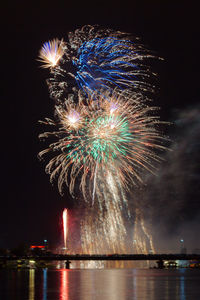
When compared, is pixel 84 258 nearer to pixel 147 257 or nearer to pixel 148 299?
pixel 147 257

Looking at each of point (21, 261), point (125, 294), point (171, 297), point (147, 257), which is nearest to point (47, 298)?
point (125, 294)

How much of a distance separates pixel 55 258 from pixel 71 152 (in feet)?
362

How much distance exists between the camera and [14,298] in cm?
4209

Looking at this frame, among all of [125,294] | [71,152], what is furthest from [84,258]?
[125,294]

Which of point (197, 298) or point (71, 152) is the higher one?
point (71, 152)

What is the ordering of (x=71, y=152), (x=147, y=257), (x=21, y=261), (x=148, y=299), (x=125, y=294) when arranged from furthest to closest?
(x=21, y=261), (x=147, y=257), (x=71, y=152), (x=125, y=294), (x=148, y=299)

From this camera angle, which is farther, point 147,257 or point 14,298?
point 147,257

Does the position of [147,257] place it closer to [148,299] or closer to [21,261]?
[21,261]

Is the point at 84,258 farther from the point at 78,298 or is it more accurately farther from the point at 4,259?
the point at 78,298

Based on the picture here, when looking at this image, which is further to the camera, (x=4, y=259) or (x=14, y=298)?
Answer: (x=4, y=259)

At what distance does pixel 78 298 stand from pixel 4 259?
132221 millimetres

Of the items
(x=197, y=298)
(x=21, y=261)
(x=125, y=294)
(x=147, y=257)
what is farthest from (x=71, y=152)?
(x=21, y=261)

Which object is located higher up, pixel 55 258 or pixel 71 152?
pixel 71 152

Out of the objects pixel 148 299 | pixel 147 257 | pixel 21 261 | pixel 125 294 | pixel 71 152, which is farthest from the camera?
pixel 21 261
